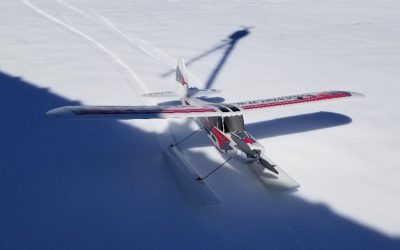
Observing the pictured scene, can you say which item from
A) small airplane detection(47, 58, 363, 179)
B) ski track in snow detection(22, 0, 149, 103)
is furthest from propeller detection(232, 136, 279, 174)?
ski track in snow detection(22, 0, 149, 103)

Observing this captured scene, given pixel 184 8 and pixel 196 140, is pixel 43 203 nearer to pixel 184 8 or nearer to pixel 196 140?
pixel 196 140

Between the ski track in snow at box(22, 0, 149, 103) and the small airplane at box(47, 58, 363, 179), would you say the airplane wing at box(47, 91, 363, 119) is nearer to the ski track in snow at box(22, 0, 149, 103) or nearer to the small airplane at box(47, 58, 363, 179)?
the small airplane at box(47, 58, 363, 179)

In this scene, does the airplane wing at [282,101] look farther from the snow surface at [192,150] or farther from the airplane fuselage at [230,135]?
the snow surface at [192,150]

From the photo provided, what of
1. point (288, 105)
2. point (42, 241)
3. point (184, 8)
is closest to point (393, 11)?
point (184, 8)

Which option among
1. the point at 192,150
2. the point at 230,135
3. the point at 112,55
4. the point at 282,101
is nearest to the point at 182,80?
the point at 192,150

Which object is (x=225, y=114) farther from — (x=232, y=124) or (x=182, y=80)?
(x=182, y=80)
